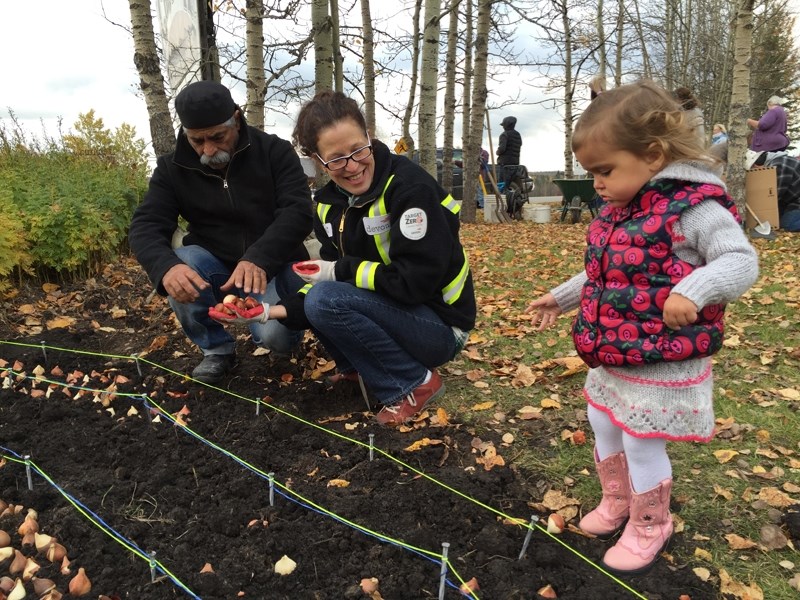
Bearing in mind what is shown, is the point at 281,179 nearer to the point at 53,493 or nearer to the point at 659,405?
the point at 53,493

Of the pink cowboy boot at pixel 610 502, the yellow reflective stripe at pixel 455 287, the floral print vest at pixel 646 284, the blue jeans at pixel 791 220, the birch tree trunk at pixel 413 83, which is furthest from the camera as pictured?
the birch tree trunk at pixel 413 83

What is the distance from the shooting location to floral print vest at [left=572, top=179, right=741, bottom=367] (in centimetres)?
146

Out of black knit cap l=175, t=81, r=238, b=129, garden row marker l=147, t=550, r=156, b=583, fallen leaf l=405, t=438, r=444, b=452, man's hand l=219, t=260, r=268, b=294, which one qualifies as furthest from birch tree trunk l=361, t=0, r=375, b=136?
garden row marker l=147, t=550, r=156, b=583

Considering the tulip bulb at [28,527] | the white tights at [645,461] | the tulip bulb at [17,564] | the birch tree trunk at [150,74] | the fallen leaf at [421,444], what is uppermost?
the birch tree trunk at [150,74]

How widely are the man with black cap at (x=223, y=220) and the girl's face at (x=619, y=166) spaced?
5.19ft

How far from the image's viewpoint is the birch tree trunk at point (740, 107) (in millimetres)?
7379

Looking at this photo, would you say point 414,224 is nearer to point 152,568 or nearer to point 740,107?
point 152,568

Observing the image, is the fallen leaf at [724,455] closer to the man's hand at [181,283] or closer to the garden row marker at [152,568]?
the garden row marker at [152,568]

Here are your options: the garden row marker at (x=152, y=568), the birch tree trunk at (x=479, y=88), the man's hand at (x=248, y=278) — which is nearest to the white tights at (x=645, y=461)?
the garden row marker at (x=152, y=568)

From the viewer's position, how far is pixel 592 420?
176 centimetres

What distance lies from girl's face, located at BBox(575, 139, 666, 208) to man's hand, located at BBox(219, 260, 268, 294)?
1.55 meters

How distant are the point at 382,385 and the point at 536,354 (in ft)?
4.08

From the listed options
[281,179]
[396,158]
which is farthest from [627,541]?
[281,179]

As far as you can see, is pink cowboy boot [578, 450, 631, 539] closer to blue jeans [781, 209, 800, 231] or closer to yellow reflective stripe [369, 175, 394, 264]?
yellow reflective stripe [369, 175, 394, 264]
